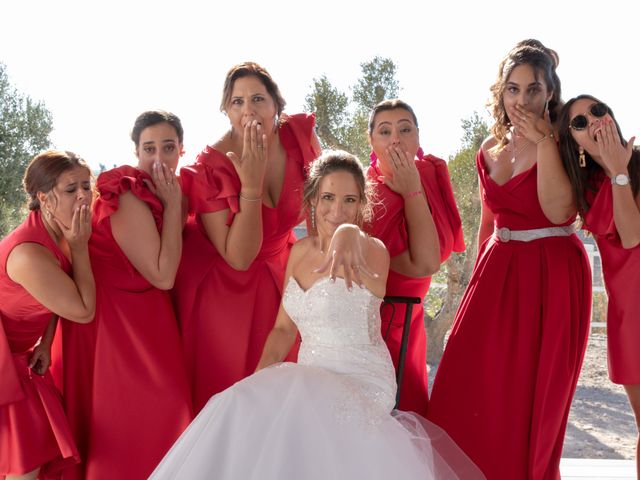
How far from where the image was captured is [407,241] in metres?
2.50

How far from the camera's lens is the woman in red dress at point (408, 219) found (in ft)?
7.82

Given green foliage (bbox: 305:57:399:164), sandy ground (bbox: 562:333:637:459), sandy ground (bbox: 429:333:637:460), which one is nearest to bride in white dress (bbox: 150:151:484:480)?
green foliage (bbox: 305:57:399:164)

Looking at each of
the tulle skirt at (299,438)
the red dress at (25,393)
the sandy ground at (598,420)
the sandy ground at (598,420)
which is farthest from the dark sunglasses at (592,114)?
the sandy ground at (598,420)

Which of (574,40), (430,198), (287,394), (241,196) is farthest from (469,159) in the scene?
(287,394)

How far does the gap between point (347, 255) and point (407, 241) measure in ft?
1.52

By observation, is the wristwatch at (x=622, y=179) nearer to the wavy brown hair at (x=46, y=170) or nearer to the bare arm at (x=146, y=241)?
the bare arm at (x=146, y=241)

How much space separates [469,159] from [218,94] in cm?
237

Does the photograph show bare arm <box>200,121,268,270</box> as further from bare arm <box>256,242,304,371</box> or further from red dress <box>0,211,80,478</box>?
red dress <box>0,211,80,478</box>

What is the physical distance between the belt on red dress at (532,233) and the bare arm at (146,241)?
1.07 metres

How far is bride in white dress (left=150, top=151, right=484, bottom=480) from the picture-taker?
5.64 feet

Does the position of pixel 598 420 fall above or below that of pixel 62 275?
below

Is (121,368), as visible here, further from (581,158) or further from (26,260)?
(581,158)

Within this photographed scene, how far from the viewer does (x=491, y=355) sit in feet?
7.89

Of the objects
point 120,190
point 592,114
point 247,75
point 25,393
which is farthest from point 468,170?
point 25,393
